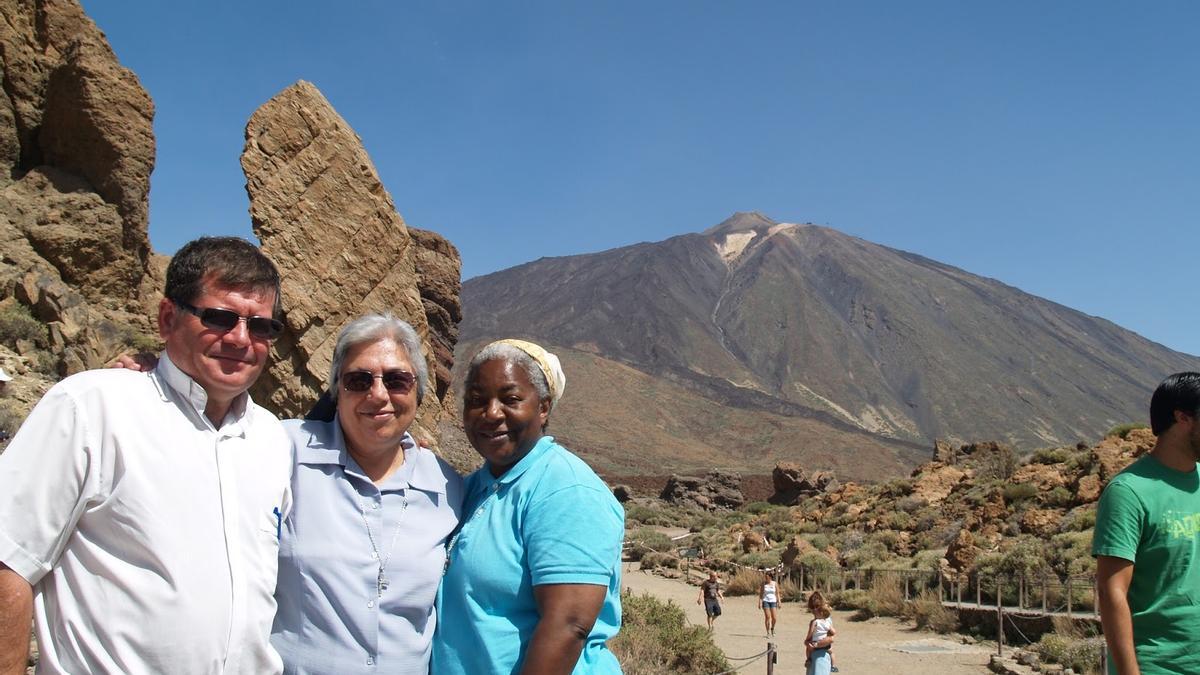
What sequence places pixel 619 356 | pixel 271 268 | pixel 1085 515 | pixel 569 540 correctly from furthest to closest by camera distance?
1. pixel 619 356
2. pixel 1085 515
3. pixel 271 268
4. pixel 569 540

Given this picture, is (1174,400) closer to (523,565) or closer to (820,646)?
(523,565)

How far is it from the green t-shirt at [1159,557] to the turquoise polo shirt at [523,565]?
173 centimetres

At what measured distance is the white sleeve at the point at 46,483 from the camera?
1.60 m

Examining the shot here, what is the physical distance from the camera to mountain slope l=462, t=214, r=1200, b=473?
111000 mm

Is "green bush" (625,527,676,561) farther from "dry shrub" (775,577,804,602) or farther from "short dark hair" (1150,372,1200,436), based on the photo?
"short dark hair" (1150,372,1200,436)

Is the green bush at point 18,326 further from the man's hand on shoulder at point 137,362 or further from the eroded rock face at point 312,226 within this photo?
the man's hand on shoulder at point 137,362

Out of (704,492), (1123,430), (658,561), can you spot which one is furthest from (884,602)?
(704,492)

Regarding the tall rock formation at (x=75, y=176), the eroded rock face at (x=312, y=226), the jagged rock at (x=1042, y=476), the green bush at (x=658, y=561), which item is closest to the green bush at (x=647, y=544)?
the green bush at (x=658, y=561)

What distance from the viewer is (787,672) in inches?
436

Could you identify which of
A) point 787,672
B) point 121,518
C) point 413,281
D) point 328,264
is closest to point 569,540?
point 121,518

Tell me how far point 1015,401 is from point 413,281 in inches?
4912

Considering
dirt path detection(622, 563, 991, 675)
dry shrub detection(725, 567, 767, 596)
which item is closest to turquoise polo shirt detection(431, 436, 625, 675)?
dirt path detection(622, 563, 991, 675)

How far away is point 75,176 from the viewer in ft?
43.2

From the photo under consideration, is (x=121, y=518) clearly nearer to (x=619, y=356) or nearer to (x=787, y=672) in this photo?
(x=787, y=672)
